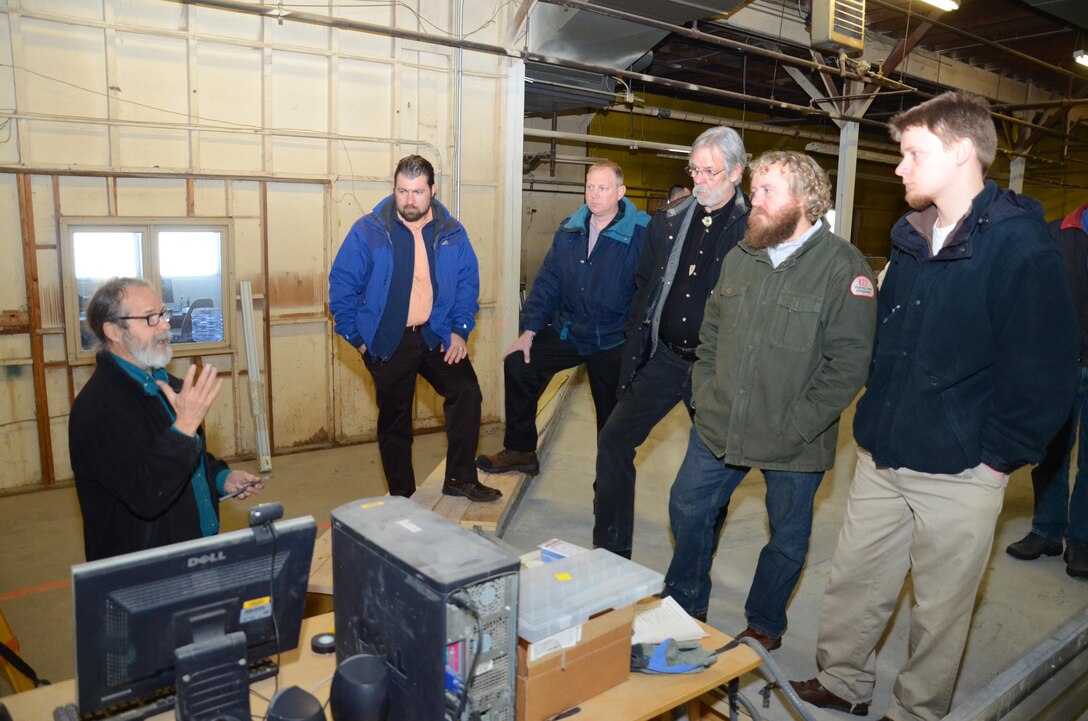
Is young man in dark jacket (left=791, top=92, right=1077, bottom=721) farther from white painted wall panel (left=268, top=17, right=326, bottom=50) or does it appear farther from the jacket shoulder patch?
white painted wall panel (left=268, top=17, right=326, bottom=50)

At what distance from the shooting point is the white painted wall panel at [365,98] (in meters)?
5.98

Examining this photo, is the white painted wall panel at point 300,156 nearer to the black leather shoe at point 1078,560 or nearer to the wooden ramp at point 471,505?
the wooden ramp at point 471,505

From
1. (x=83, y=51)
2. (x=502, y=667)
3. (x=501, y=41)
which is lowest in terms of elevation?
(x=502, y=667)

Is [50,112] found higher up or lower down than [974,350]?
higher up

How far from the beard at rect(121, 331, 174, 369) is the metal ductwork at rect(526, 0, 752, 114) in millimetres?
4306

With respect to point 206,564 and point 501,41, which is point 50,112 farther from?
point 206,564

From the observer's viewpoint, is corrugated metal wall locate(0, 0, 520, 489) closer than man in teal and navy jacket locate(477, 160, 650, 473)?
No

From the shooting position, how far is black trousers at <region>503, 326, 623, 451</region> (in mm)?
3934

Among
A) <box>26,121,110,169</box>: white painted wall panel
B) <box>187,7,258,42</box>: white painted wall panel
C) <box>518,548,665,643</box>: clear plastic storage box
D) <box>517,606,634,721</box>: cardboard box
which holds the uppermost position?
<box>187,7,258,42</box>: white painted wall panel

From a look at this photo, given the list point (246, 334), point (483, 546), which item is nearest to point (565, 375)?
point (246, 334)

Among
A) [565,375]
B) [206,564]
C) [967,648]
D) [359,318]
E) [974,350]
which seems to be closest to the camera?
[206,564]

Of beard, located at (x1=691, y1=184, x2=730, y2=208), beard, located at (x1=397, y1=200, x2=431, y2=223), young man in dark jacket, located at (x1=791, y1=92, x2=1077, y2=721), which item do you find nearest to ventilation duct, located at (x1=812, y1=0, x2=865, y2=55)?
beard, located at (x1=691, y1=184, x2=730, y2=208)

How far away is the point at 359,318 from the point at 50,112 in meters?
2.88

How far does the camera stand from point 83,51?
4.96 meters
